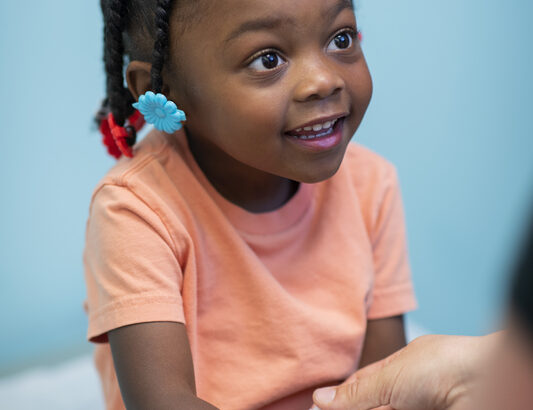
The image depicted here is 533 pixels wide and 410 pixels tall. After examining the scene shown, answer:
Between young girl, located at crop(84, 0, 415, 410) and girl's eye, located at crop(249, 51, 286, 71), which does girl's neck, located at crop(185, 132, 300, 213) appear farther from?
girl's eye, located at crop(249, 51, 286, 71)

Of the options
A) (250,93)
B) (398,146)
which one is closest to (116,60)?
(250,93)

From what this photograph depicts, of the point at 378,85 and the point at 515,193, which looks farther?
the point at 378,85

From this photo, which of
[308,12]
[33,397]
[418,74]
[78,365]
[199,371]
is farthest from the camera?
[418,74]

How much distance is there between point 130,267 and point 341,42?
1.12 ft

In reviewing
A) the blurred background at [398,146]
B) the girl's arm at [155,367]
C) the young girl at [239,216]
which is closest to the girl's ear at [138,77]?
the young girl at [239,216]

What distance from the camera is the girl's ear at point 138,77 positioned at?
842mm

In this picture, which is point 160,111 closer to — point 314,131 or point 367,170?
point 314,131

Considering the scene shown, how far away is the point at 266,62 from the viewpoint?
0.77 meters

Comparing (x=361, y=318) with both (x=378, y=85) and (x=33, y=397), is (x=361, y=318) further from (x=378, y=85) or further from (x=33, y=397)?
(x=378, y=85)

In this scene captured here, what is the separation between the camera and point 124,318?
79 cm

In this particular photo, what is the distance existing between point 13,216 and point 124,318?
80cm

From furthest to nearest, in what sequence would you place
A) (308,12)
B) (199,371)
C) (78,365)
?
1. (78,365)
2. (199,371)
3. (308,12)

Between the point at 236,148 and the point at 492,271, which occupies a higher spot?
the point at 236,148

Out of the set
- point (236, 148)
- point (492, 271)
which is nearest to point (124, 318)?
point (236, 148)
